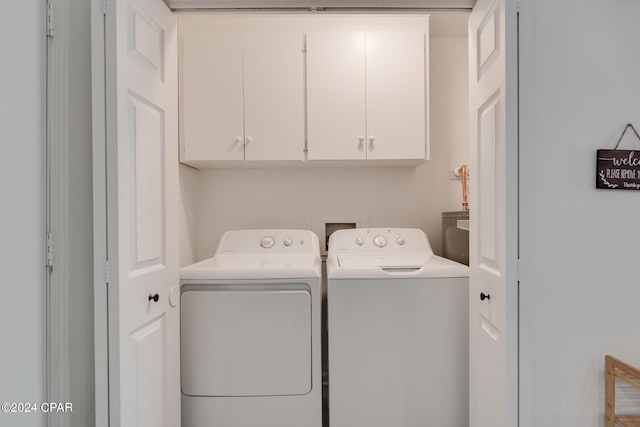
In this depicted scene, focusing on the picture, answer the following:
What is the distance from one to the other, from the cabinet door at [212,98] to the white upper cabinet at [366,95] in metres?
0.42

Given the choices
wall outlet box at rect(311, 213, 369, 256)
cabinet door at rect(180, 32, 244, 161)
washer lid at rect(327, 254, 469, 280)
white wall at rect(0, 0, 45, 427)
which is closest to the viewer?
white wall at rect(0, 0, 45, 427)

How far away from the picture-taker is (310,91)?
2.05 metres

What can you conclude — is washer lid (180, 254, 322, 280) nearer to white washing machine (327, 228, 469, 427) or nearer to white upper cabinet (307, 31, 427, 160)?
white washing machine (327, 228, 469, 427)

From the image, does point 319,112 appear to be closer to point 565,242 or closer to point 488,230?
point 488,230

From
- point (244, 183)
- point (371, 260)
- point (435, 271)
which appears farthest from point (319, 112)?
point (435, 271)

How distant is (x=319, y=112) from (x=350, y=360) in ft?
4.39

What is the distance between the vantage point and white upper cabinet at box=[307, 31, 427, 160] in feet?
6.70

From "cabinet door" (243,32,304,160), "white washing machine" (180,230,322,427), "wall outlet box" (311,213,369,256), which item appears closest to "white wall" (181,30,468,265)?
"wall outlet box" (311,213,369,256)

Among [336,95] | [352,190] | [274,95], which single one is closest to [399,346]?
[352,190]

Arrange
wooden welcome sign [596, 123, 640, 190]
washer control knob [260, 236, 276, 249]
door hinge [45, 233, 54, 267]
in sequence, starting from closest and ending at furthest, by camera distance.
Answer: door hinge [45, 233, 54, 267], wooden welcome sign [596, 123, 640, 190], washer control knob [260, 236, 276, 249]

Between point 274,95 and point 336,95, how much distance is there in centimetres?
36

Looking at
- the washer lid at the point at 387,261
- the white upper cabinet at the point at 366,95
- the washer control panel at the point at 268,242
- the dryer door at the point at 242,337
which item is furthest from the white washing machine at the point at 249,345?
the white upper cabinet at the point at 366,95

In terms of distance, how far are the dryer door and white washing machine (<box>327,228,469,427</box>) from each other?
189 mm

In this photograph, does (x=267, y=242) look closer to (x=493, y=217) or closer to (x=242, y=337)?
(x=242, y=337)
